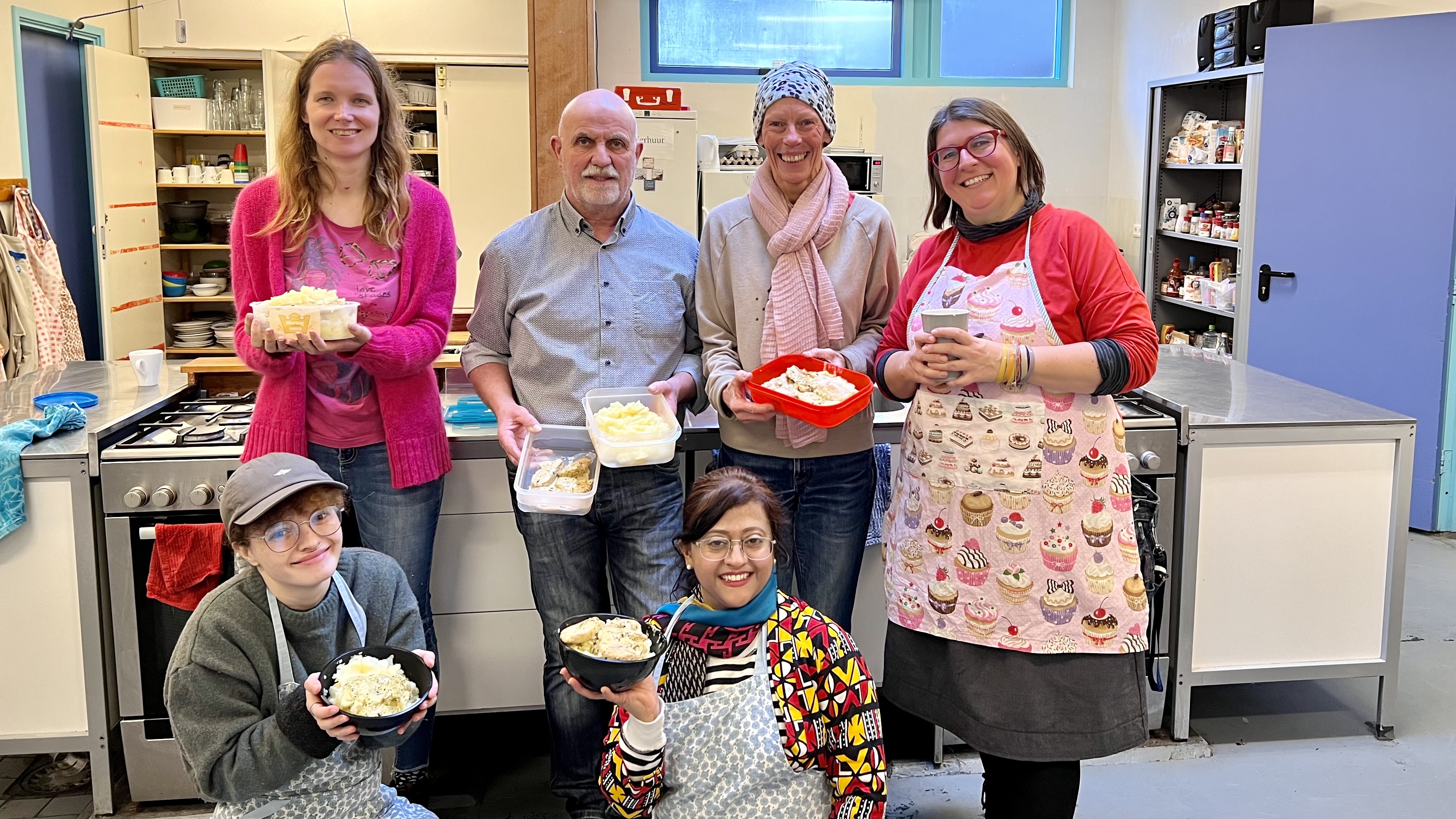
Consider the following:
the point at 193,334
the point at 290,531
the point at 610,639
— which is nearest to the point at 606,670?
the point at 610,639

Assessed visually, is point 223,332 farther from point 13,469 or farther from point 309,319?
point 309,319

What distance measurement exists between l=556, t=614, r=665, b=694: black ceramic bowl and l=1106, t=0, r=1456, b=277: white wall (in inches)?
225

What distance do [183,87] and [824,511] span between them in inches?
232

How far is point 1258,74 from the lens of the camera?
548 cm

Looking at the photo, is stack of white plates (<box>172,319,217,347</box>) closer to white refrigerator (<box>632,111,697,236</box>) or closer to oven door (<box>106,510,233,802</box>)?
white refrigerator (<box>632,111,697,236</box>)

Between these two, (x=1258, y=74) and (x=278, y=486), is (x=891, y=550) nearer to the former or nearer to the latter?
(x=278, y=486)

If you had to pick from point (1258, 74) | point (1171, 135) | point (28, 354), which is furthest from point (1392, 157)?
point (28, 354)

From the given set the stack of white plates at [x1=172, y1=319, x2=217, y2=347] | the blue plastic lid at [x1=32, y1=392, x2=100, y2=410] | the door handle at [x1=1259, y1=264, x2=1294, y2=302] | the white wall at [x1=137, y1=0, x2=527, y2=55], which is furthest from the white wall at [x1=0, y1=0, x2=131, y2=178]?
the door handle at [x1=1259, y1=264, x2=1294, y2=302]

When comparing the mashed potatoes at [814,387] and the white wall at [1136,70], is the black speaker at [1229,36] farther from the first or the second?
the mashed potatoes at [814,387]

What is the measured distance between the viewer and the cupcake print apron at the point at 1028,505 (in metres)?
2.03

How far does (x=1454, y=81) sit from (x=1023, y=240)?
381 cm

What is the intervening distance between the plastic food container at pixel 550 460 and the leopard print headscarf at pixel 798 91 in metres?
0.74

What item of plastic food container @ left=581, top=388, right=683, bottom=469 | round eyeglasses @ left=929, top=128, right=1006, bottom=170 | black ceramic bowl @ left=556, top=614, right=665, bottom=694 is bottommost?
black ceramic bowl @ left=556, top=614, right=665, bottom=694

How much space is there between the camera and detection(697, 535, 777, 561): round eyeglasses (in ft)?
6.11
